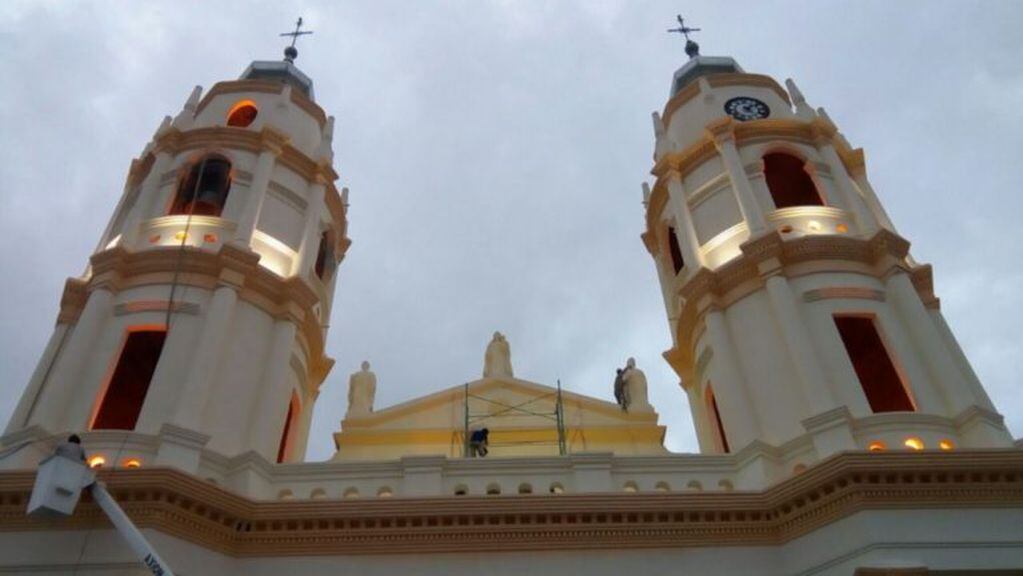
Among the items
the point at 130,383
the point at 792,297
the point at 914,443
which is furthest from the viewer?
the point at 130,383

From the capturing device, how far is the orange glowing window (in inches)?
1085

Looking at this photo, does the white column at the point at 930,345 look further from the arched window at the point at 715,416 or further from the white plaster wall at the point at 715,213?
the arched window at the point at 715,416

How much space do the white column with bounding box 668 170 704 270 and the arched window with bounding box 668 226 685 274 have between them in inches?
48.9

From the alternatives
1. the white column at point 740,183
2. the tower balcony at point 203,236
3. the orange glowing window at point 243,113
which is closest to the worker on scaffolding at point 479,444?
the tower balcony at point 203,236

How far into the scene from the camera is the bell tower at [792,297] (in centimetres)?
1834

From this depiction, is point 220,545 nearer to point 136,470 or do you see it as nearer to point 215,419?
point 136,470

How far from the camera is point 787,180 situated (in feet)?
84.9

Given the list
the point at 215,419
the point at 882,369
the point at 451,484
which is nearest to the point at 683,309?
the point at 882,369

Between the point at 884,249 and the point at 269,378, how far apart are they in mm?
14091

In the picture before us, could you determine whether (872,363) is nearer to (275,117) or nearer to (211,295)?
(211,295)

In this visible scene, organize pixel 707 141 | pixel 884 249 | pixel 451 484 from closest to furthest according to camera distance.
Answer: pixel 451 484 < pixel 884 249 < pixel 707 141

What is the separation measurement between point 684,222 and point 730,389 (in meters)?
5.46

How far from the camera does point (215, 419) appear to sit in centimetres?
1897

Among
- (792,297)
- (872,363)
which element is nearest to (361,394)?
(792,297)
